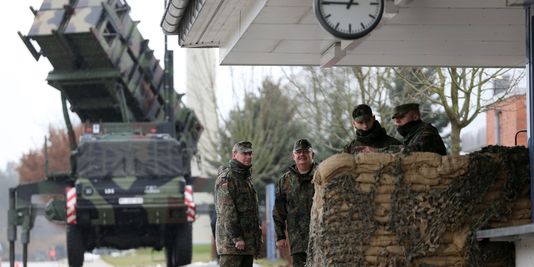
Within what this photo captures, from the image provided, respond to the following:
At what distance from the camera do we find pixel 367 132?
10328 millimetres

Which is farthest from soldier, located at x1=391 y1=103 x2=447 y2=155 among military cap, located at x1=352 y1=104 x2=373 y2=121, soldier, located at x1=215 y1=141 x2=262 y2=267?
soldier, located at x1=215 y1=141 x2=262 y2=267

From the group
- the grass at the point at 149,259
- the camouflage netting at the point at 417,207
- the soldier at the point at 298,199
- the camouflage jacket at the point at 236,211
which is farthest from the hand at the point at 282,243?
the grass at the point at 149,259

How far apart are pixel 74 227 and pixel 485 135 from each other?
45.2 ft

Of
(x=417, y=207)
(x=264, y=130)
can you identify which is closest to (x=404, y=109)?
(x=417, y=207)

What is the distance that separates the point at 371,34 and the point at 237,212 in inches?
78.5

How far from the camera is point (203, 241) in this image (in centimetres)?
7188

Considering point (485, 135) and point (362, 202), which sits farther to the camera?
point (485, 135)

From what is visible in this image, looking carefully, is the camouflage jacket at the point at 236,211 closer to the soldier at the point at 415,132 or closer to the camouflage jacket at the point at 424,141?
the soldier at the point at 415,132

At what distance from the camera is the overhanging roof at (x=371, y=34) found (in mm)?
10125

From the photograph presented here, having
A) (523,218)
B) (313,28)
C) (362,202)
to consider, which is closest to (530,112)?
(523,218)

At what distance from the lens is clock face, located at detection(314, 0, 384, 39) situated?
8.95 m

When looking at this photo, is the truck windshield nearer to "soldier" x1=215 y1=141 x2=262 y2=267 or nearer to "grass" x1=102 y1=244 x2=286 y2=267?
"grass" x1=102 y1=244 x2=286 y2=267

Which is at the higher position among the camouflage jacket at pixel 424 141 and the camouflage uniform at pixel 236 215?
the camouflage jacket at pixel 424 141

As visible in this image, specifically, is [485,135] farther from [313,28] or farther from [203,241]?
[203,241]
